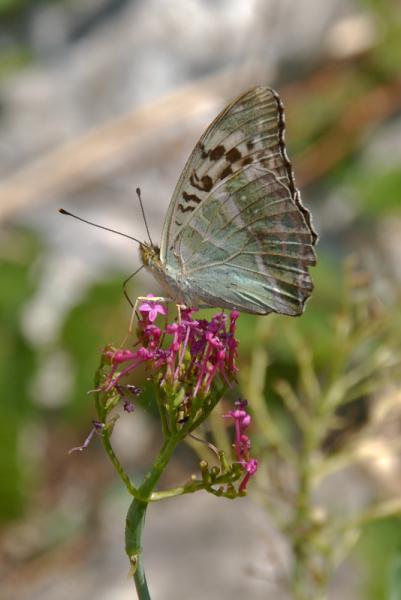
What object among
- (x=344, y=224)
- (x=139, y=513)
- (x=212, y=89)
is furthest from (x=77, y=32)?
(x=139, y=513)

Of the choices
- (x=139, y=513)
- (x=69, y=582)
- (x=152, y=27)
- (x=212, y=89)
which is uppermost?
(x=152, y=27)

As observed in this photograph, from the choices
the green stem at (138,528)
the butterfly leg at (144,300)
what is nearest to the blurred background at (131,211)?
the butterfly leg at (144,300)

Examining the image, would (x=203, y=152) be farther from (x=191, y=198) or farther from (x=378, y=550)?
(x=378, y=550)

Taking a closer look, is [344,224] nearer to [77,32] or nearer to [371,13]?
[371,13]

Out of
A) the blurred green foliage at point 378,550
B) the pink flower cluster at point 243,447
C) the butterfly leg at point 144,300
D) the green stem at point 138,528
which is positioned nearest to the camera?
the green stem at point 138,528

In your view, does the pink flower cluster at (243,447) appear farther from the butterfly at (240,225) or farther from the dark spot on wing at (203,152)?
the dark spot on wing at (203,152)

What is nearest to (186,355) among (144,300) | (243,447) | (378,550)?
(243,447)

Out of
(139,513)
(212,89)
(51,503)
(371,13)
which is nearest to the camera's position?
(139,513)

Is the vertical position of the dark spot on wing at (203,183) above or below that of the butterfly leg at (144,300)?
above
